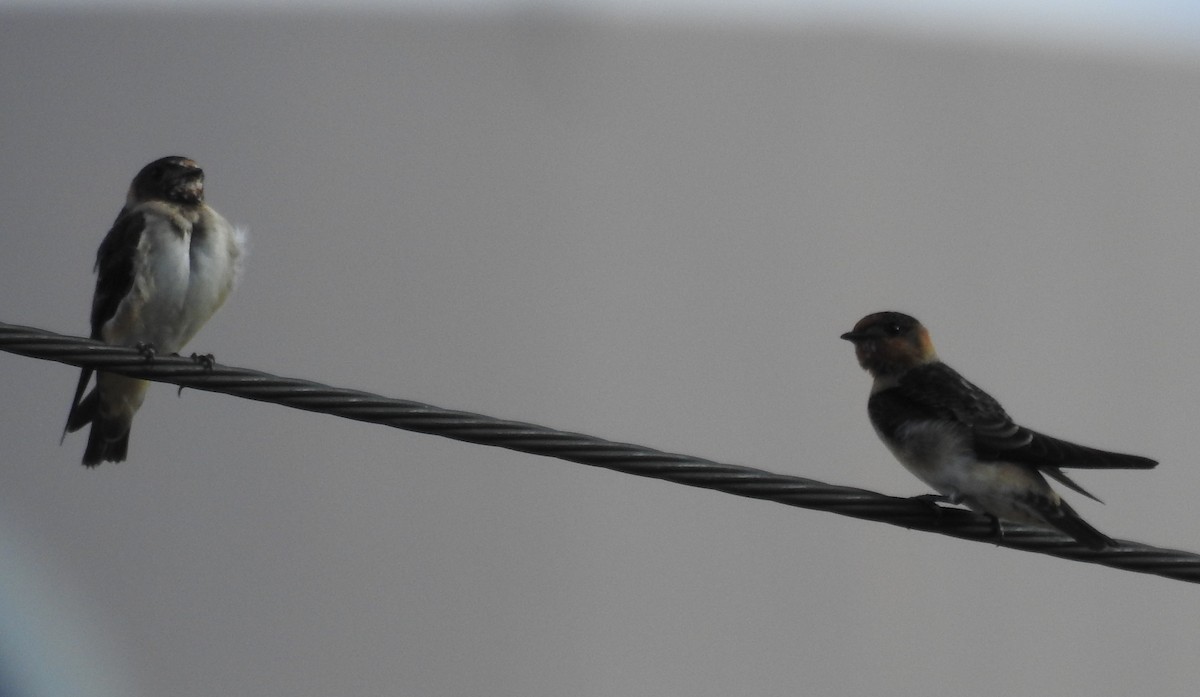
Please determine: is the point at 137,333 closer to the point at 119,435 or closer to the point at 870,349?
the point at 119,435

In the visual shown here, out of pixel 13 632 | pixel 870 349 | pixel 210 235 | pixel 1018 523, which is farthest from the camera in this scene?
pixel 13 632

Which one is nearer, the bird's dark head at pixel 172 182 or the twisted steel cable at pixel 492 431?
the twisted steel cable at pixel 492 431

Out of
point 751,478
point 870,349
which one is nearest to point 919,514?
point 751,478

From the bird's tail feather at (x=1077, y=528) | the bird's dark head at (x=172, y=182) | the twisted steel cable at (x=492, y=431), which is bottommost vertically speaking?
the twisted steel cable at (x=492, y=431)

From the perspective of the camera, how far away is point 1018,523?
4.53 meters

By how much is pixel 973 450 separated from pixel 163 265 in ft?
11.1

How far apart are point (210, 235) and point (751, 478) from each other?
3227 millimetres

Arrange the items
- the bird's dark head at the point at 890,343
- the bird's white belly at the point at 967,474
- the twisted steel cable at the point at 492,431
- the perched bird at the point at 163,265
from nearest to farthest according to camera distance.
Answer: the twisted steel cable at the point at 492,431 → the bird's white belly at the point at 967,474 → the bird's dark head at the point at 890,343 → the perched bird at the point at 163,265

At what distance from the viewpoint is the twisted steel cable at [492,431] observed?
342 centimetres

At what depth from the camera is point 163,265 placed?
223 inches

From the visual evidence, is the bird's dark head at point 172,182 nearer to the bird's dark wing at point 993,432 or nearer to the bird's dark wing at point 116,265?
the bird's dark wing at point 116,265

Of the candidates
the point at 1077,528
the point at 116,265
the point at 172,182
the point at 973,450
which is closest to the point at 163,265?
the point at 116,265

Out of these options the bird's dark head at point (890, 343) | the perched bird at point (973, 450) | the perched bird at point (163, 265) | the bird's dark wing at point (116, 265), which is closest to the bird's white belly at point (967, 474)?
the perched bird at point (973, 450)

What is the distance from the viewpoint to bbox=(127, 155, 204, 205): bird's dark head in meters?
5.95
